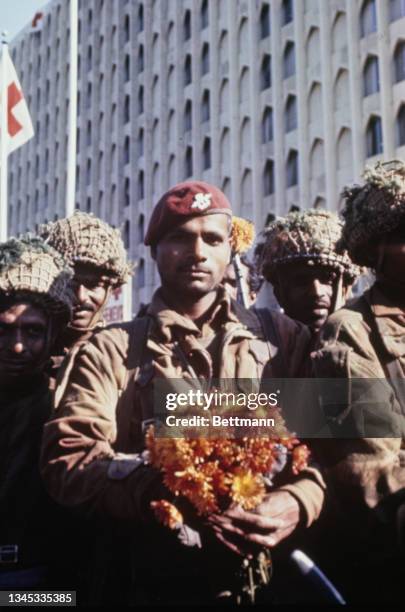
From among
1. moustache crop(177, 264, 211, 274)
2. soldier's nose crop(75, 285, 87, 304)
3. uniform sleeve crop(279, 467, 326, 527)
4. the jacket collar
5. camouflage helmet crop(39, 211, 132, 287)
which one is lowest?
uniform sleeve crop(279, 467, 326, 527)

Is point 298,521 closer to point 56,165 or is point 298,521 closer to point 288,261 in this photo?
point 288,261

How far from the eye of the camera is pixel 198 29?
127 feet

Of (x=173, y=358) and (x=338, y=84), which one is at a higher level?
(x=338, y=84)

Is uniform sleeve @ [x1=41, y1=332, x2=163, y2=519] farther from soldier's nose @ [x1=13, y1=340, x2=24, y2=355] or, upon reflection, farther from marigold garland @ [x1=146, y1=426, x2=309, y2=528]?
soldier's nose @ [x1=13, y1=340, x2=24, y2=355]

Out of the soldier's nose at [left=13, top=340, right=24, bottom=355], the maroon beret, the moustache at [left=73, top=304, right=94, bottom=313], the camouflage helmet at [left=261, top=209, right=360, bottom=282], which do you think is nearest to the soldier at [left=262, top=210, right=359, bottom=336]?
the camouflage helmet at [left=261, top=209, right=360, bottom=282]

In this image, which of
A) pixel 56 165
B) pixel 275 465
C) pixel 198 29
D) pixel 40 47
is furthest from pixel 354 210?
pixel 40 47

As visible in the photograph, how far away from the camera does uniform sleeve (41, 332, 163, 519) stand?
271 cm

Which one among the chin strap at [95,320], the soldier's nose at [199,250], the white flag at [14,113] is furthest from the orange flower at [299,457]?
the white flag at [14,113]

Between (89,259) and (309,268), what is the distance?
3.93 ft

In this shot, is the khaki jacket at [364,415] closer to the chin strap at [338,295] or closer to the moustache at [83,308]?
the chin strap at [338,295]

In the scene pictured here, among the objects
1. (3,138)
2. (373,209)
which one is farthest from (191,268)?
(3,138)

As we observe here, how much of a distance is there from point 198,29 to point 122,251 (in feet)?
119

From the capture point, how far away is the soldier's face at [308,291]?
3926 millimetres

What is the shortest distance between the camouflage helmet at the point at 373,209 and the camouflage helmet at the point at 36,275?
1321mm
